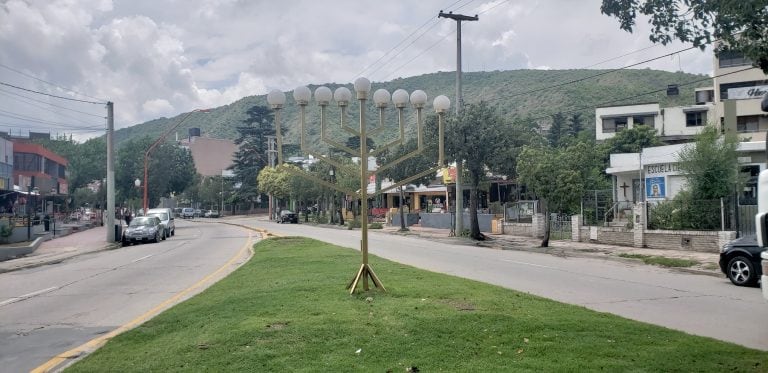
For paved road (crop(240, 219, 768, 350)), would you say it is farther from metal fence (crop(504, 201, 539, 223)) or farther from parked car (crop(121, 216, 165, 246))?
parked car (crop(121, 216, 165, 246))

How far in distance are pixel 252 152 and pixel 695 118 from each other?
66.3m

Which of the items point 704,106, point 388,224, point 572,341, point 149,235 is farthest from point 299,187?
point 572,341

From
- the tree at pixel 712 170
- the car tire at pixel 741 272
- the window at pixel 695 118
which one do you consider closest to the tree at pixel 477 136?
the tree at pixel 712 170

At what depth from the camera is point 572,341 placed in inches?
261

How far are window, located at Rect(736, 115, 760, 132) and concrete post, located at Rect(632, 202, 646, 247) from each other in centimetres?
3220

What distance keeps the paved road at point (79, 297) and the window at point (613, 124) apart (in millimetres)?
52741

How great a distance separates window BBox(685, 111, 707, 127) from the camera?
60281 millimetres

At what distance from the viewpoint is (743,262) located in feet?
45.2

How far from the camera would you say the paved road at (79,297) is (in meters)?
8.40

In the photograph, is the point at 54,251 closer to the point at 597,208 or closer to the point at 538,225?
the point at 538,225

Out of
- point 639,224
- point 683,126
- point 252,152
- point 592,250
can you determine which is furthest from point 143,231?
point 252,152

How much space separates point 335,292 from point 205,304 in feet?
6.83

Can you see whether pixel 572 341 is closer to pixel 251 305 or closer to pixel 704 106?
pixel 251 305

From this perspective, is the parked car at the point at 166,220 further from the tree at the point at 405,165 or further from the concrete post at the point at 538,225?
the concrete post at the point at 538,225
